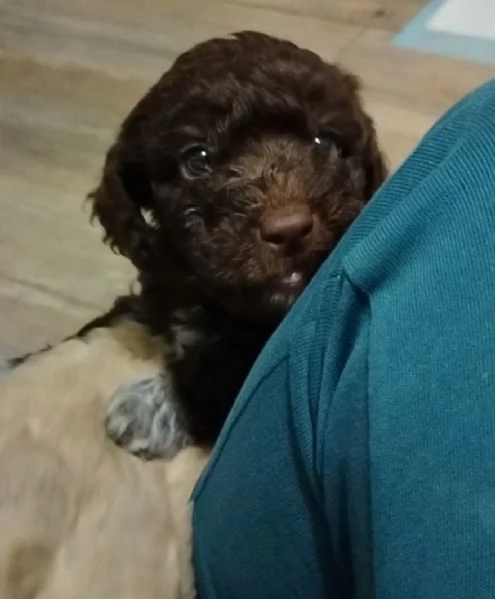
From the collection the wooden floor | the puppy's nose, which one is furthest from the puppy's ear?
the wooden floor

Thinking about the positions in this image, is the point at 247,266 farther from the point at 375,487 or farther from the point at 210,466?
the point at 375,487

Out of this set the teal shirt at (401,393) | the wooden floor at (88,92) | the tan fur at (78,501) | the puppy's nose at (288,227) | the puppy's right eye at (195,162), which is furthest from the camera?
the wooden floor at (88,92)

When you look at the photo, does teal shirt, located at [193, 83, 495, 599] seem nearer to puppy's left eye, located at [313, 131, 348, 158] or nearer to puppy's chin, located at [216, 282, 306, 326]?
puppy's chin, located at [216, 282, 306, 326]

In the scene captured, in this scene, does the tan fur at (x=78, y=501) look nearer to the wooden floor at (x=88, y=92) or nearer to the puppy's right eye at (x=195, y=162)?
the puppy's right eye at (x=195, y=162)

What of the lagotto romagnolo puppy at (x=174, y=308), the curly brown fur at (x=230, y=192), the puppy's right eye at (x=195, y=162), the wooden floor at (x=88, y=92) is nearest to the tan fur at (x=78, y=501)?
the lagotto romagnolo puppy at (x=174, y=308)

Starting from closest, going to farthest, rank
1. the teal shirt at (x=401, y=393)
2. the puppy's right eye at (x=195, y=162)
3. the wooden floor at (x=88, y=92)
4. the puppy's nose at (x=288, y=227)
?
1. the teal shirt at (x=401, y=393)
2. the puppy's nose at (x=288, y=227)
3. the puppy's right eye at (x=195, y=162)
4. the wooden floor at (x=88, y=92)

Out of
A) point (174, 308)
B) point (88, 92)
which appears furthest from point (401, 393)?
point (88, 92)
